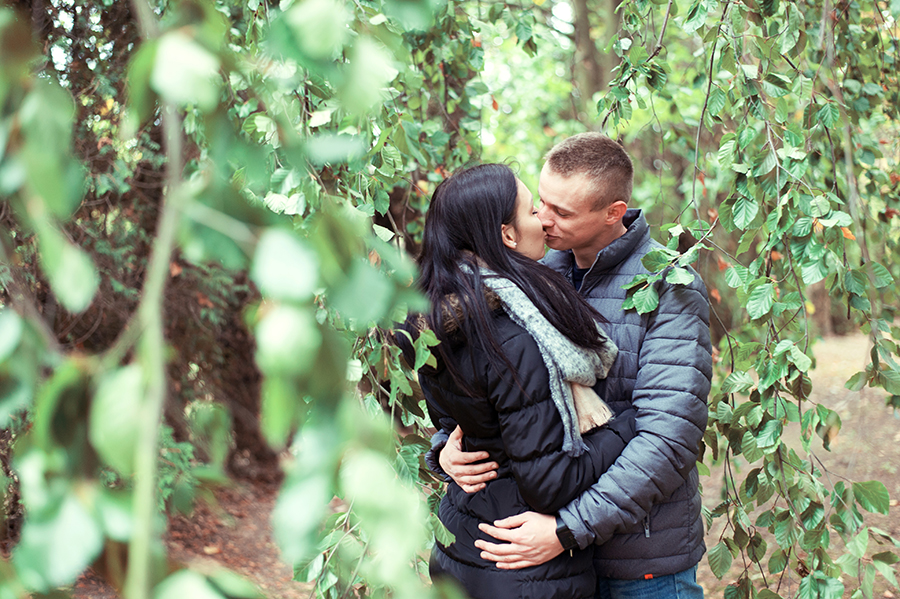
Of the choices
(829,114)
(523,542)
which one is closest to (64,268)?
(523,542)

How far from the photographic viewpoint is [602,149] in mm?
1660

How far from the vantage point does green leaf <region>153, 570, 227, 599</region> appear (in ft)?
1.33

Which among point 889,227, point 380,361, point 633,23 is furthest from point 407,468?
point 889,227

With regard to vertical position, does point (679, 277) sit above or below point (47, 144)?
below

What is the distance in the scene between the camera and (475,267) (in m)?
1.34

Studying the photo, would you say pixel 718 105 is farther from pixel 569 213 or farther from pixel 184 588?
pixel 184 588

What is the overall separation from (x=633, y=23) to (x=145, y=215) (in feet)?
7.86

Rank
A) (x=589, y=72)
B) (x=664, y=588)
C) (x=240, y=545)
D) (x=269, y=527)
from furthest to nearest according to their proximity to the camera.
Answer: (x=589, y=72) < (x=269, y=527) < (x=240, y=545) < (x=664, y=588)

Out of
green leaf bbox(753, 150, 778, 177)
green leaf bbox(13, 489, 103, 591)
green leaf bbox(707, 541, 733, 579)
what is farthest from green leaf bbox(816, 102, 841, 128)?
green leaf bbox(13, 489, 103, 591)

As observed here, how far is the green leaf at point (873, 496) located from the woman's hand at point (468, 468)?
84cm

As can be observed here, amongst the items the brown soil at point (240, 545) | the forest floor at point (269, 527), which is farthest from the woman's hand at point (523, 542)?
the brown soil at point (240, 545)

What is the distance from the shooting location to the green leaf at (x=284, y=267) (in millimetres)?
381

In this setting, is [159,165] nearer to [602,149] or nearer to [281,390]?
[602,149]

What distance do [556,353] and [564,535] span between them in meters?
0.35
